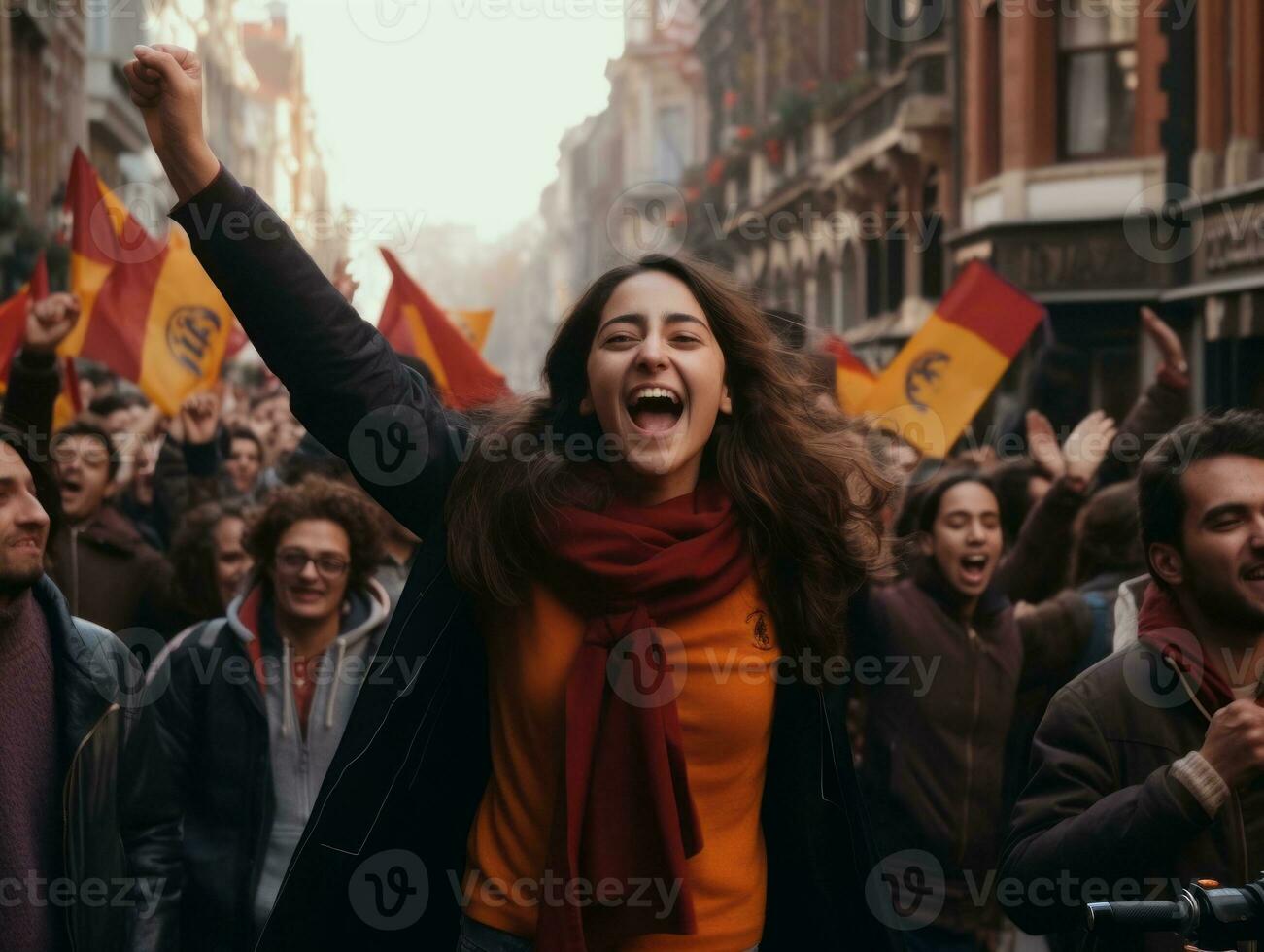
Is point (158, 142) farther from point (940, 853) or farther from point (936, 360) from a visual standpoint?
point (936, 360)

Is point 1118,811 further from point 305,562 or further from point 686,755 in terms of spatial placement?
point 305,562

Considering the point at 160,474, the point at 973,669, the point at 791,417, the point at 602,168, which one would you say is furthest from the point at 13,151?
the point at 602,168

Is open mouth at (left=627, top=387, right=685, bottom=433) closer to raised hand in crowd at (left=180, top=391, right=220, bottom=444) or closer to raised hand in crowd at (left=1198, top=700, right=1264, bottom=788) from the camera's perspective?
raised hand in crowd at (left=1198, top=700, right=1264, bottom=788)

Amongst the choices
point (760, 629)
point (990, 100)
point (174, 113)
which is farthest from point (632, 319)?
point (990, 100)

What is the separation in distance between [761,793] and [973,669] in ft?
8.72

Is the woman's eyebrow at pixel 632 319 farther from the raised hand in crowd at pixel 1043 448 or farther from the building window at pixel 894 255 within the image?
the building window at pixel 894 255

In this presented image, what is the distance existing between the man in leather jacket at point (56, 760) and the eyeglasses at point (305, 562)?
1.17m

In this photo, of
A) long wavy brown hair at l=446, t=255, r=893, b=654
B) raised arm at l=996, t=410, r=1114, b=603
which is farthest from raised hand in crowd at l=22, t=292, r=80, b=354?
long wavy brown hair at l=446, t=255, r=893, b=654

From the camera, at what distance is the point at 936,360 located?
9000mm

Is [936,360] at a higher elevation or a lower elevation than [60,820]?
higher

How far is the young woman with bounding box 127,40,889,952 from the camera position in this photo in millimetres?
2852

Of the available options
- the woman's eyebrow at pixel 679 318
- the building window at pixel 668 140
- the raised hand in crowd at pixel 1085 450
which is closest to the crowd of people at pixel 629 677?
the woman's eyebrow at pixel 679 318

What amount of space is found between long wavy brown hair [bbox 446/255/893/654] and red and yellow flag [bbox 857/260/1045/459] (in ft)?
18.4

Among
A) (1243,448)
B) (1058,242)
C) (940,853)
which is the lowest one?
(940,853)
